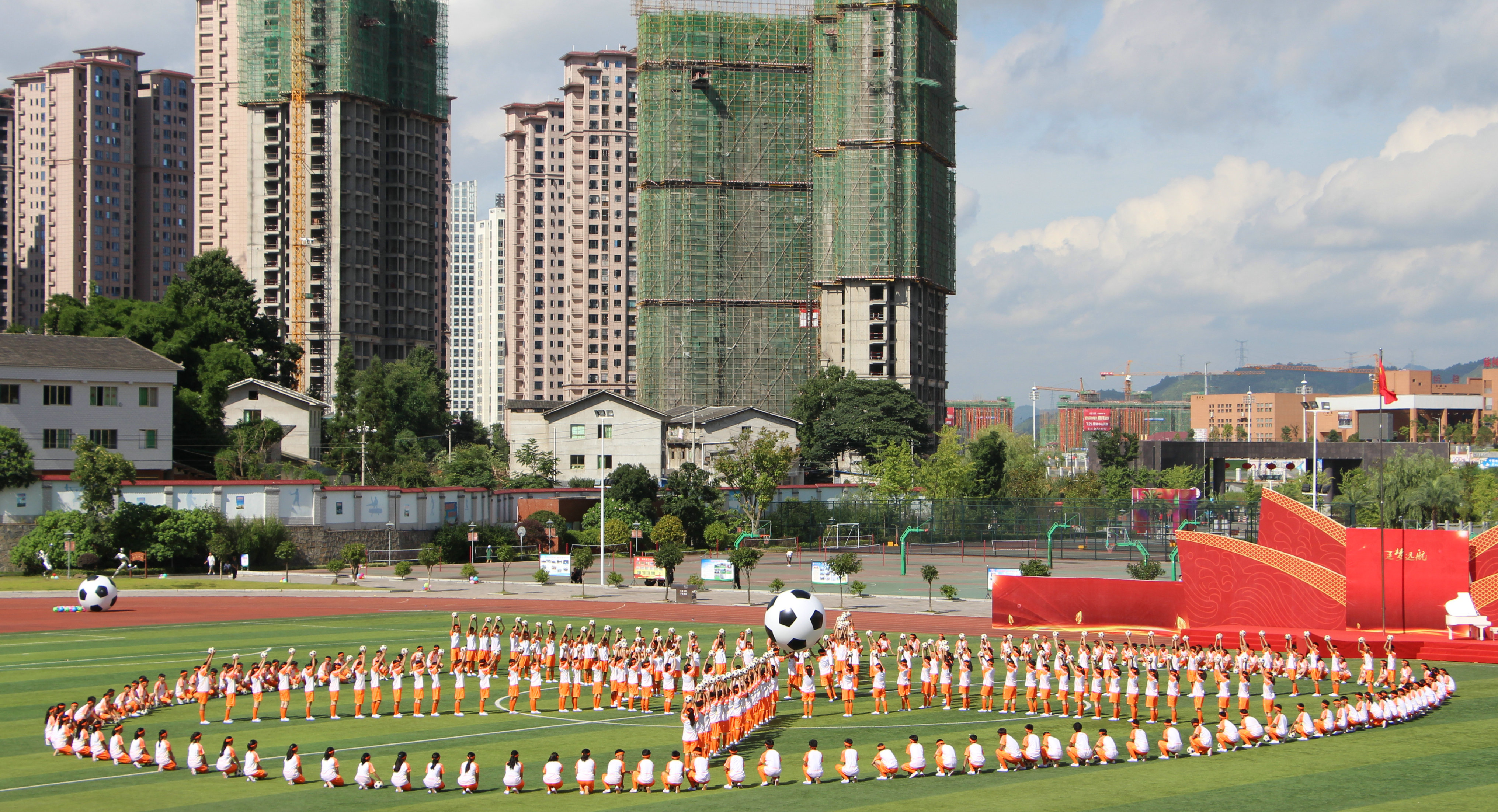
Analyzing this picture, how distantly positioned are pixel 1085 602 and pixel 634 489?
42630 mm

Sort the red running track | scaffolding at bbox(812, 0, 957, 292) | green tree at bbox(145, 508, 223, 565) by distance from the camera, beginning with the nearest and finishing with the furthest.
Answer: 1. the red running track
2. green tree at bbox(145, 508, 223, 565)
3. scaffolding at bbox(812, 0, 957, 292)

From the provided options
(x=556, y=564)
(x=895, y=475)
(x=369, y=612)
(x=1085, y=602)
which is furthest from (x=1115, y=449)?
(x=369, y=612)

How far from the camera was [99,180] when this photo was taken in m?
189

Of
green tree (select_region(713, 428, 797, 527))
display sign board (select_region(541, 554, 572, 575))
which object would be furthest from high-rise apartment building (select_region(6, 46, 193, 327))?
display sign board (select_region(541, 554, 572, 575))

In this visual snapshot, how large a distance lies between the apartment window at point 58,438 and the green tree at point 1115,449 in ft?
292

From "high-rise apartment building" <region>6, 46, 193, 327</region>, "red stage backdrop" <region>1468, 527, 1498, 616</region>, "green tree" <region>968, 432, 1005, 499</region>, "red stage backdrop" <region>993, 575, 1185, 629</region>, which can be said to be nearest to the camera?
"red stage backdrop" <region>1468, 527, 1498, 616</region>

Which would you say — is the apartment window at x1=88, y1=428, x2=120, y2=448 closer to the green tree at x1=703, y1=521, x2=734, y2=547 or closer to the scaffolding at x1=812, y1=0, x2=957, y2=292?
the green tree at x1=703, y1=521, x2=734, y2=547

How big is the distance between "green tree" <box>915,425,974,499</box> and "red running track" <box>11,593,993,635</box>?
45.0 meters

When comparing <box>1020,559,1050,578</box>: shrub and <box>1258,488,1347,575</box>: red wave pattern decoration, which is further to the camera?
<box>1020,559,1050,578</box>: shrub

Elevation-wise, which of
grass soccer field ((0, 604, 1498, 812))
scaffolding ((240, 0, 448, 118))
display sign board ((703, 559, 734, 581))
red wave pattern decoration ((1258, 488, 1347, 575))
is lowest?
grass soccer field ((0, 604, 1498, 812))

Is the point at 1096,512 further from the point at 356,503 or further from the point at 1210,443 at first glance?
the point at 1210,443

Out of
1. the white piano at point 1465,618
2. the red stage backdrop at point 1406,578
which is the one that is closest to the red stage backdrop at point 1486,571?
the red stage backdrop at point 1406,578

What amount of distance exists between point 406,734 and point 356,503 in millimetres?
46450

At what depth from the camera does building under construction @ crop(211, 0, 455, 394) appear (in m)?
149
